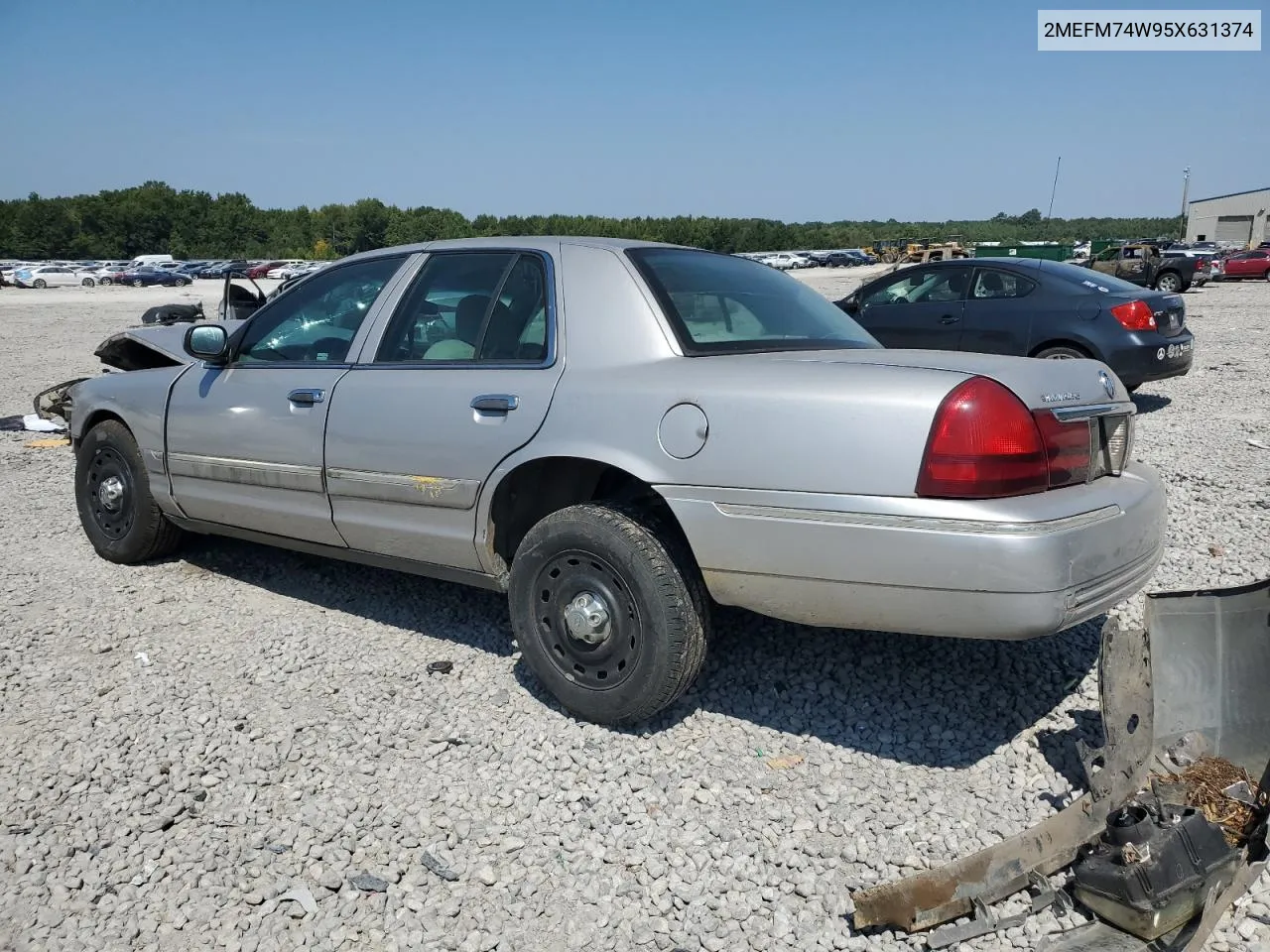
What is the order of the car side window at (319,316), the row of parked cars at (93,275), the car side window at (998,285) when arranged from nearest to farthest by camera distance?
1. the car side window at (319,316)
2. the car side window at (998,285)
3. the row of parked cars at (93,275)

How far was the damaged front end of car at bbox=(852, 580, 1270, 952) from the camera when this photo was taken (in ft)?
7.29

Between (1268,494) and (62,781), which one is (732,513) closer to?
(62,781)

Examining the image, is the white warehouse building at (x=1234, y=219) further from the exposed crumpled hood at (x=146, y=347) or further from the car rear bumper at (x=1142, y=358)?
the exposed crumpled hood at (x=146, y=347)

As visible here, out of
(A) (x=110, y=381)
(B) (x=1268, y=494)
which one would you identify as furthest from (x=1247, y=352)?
(A) (x=110, y=381)

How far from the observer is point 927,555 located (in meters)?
2.62

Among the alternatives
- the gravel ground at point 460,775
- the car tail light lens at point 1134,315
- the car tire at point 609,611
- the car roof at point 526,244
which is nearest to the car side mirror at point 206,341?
the car roof at point 526,244

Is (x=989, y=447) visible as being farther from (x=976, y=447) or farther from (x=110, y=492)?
(x=110, y=492)

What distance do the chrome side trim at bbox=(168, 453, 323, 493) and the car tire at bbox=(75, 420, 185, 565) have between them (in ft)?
1.28

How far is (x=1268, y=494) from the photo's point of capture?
19.2 ft

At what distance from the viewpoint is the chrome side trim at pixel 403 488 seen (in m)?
Answer: 3.50

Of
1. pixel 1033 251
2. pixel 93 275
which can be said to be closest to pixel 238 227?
pixel 93 275

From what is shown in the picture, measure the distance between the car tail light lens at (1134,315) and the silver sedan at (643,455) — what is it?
5.66 m

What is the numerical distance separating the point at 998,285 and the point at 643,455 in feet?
24.3

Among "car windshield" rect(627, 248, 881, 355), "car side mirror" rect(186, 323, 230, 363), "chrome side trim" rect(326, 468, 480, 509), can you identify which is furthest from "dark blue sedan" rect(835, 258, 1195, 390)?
"car side mirror" rect(186, 323, 230, 363)
